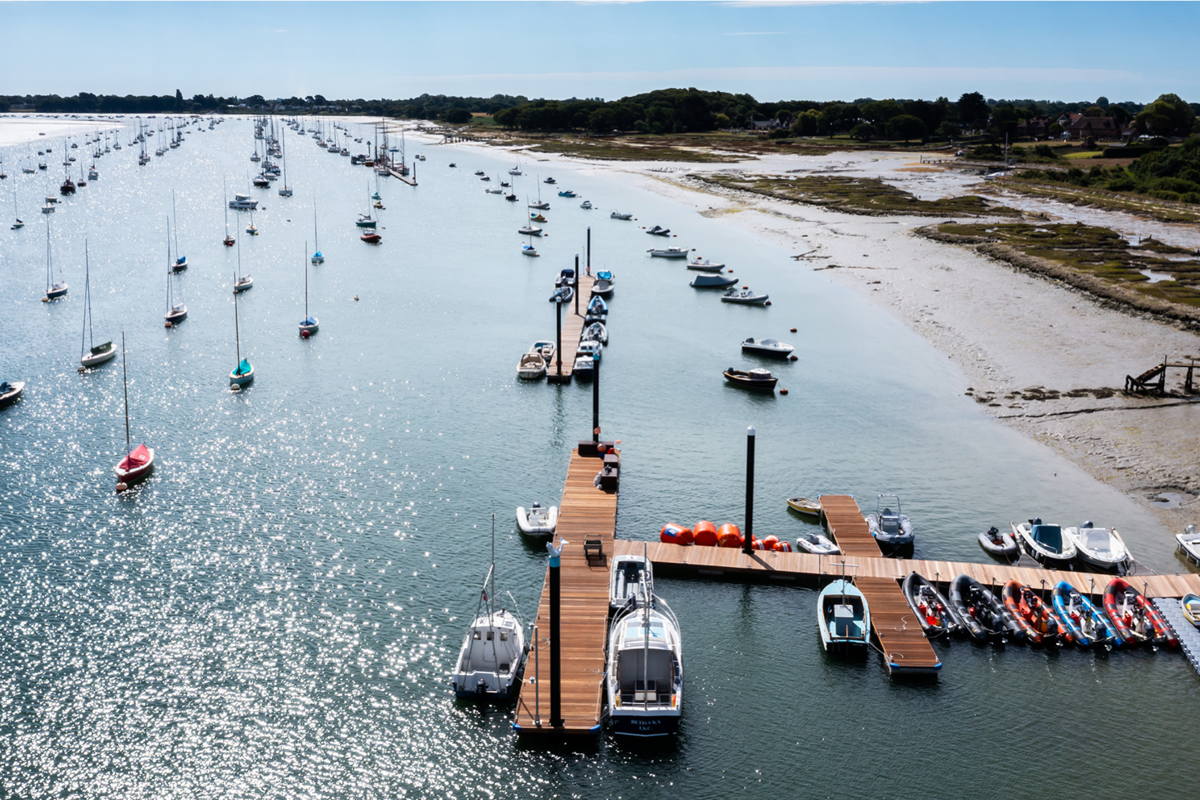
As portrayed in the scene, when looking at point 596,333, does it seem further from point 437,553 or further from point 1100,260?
point 1100,260

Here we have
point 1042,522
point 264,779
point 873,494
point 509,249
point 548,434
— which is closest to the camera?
point 264,779

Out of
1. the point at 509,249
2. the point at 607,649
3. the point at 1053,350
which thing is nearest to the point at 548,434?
the point at 607,649

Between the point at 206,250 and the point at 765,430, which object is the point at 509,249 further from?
the point at 765,430

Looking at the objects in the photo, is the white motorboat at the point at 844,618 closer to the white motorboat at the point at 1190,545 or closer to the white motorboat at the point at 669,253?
the white motorboat at the point at 1190,545

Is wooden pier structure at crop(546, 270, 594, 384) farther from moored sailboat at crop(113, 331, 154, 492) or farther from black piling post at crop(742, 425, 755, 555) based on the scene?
black piling post at crop(742, 425, 755, 555)

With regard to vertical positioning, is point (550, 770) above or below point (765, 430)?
below

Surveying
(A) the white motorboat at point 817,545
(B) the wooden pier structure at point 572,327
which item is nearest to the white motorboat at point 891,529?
(A) the white motorboat at point 817,545

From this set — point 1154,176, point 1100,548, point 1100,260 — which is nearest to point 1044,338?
point 1100,260
